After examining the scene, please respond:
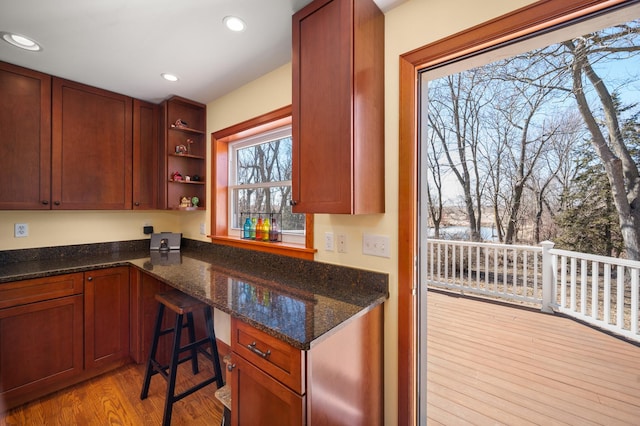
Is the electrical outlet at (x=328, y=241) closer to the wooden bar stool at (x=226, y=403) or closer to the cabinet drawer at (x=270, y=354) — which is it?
the cabinet drawer at (x=270, y=354)

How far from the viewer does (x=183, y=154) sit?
2.46 m

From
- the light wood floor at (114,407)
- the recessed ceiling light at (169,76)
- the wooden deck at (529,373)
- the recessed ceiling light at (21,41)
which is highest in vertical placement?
the recessed ceiling light at (169,76)

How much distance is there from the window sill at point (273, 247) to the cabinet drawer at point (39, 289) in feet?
3.29

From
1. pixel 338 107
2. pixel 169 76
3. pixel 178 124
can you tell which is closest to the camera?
pixel 338 107

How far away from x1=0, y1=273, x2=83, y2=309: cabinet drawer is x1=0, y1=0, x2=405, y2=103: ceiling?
151 cm

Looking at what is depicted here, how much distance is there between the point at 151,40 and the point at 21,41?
802 millimetres

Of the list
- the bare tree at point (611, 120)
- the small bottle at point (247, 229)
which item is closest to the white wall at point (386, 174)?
the small bottle at point (247, 229)

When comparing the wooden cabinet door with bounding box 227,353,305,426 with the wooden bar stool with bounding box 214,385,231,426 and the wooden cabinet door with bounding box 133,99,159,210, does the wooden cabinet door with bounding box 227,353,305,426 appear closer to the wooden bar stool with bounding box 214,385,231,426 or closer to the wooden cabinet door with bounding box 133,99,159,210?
the wooden bar stool with bounding box 214,385,231,426

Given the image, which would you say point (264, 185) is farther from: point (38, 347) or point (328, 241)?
point (38, 347)

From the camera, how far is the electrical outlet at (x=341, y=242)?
1513 millimetres

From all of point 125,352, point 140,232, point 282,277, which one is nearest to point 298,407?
point 282,277

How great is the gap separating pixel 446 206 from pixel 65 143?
13.4 feet

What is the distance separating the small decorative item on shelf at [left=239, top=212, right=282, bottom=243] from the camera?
2.11 meters

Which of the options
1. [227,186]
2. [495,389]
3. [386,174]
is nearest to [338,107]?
[386,174]
